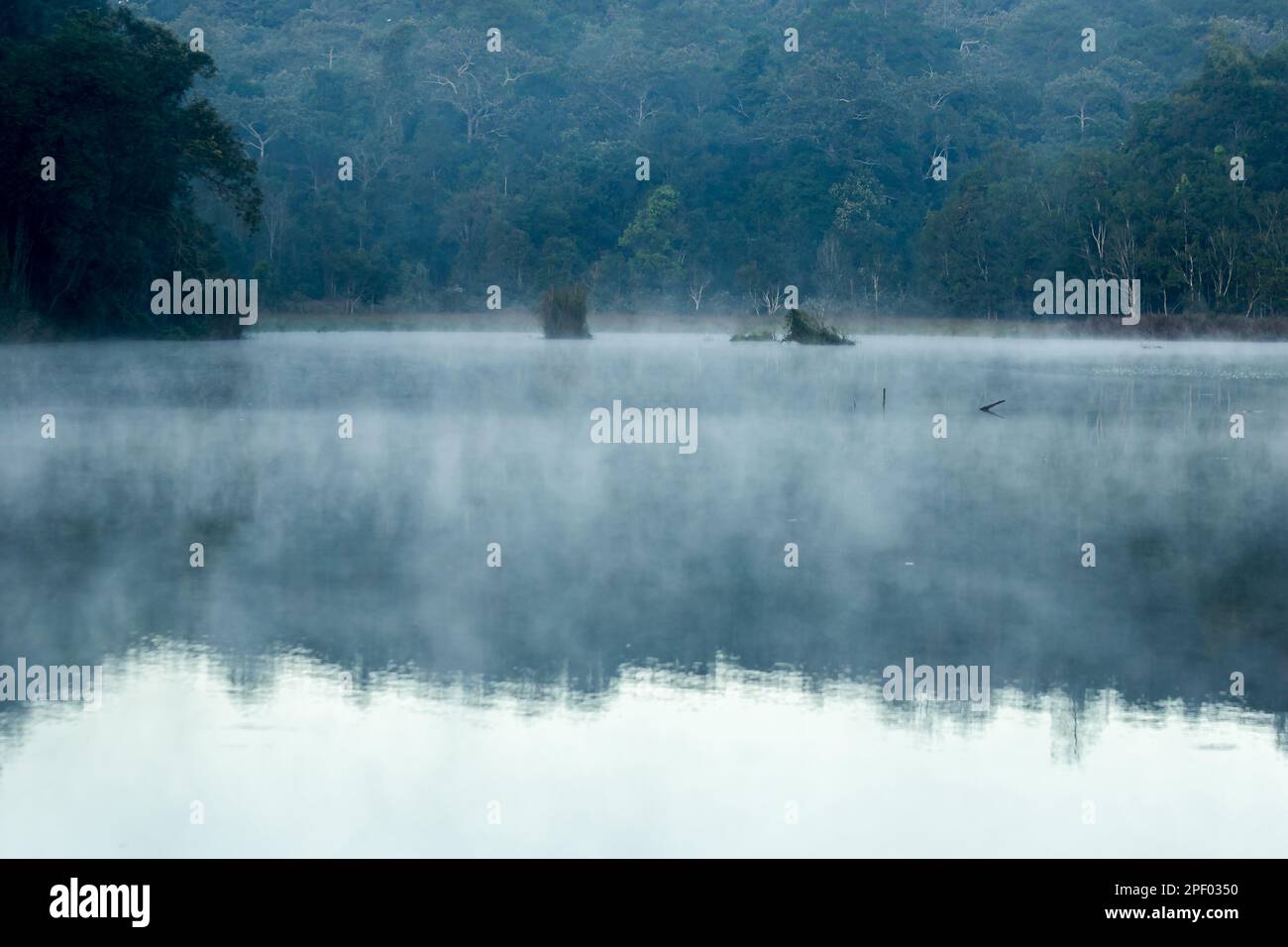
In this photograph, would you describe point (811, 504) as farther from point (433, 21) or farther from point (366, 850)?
point (433, 21)

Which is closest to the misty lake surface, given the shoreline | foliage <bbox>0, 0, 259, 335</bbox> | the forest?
foliage <bbox>0, 0, 259, 335</bbox>

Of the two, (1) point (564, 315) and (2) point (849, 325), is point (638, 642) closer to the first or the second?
(1) point (564, 315)

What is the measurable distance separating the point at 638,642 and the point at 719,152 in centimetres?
6975

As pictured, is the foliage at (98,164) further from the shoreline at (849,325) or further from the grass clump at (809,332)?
the grass clump at (809,332)

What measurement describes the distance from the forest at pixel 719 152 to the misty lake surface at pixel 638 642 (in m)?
28.9

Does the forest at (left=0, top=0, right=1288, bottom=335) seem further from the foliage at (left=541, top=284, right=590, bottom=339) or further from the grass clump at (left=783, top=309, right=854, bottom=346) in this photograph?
the grass clump at (left=783, top=309, right=854, bottom=346)

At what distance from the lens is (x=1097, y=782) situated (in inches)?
194

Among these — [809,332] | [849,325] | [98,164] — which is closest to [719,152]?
[849,325]

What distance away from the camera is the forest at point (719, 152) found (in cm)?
5303

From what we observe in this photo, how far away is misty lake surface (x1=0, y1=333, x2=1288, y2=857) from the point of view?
4.62 metres

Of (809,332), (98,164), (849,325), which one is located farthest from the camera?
(849,325)

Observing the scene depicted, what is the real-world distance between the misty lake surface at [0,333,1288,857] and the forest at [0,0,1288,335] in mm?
28854

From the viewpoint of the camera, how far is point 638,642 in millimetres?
6609

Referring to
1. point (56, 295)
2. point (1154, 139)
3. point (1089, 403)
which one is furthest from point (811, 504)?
point (1154, 139)
